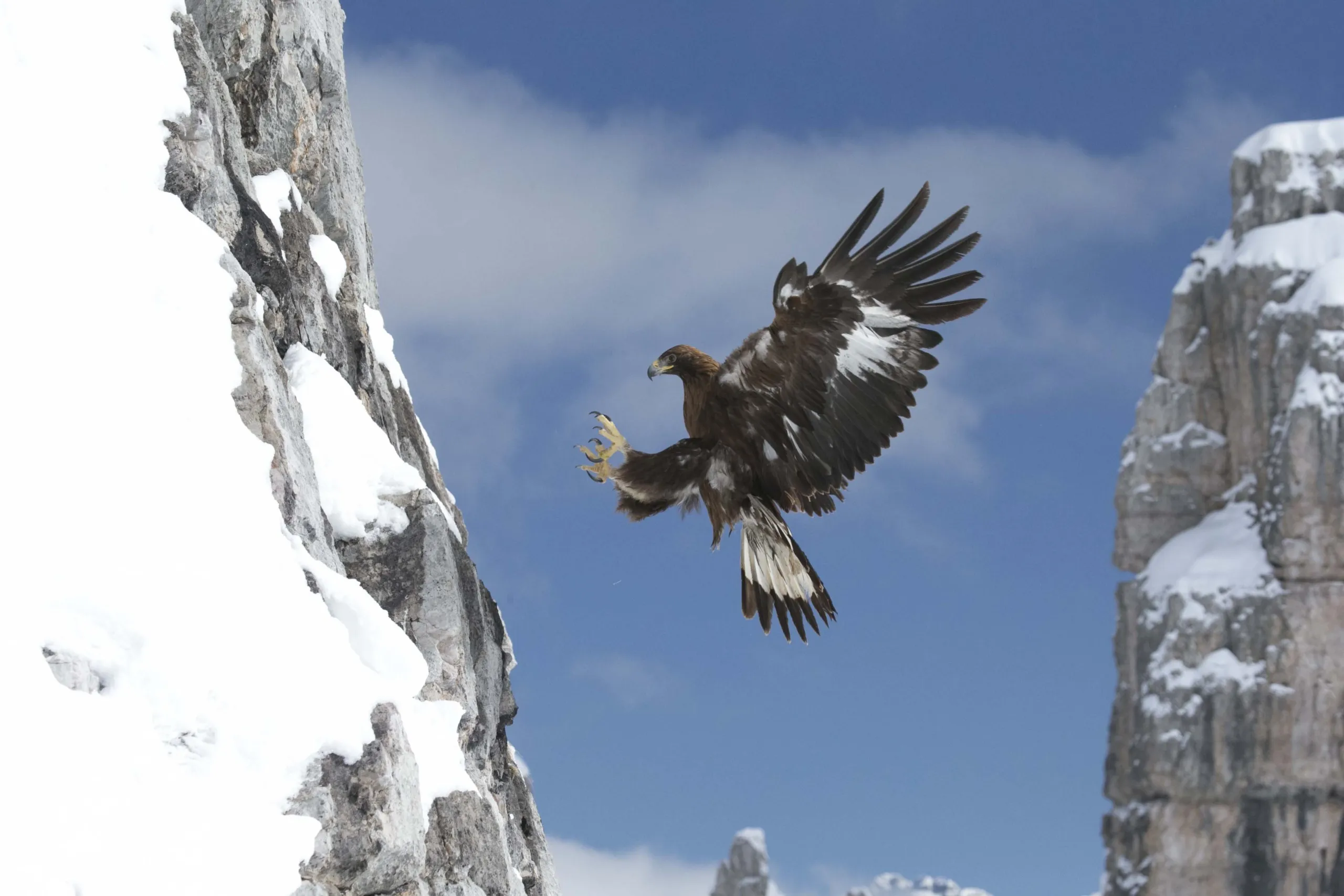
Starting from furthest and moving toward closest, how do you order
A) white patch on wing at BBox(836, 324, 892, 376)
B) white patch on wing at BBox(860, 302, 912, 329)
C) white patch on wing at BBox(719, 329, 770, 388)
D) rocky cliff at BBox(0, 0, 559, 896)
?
white patch on wing at BBox(719, 329, 770, 388) < white patch on wing at BBox(836, 324, 892, 376) < white patch on wing at BBox(860, 302, 912, 329) < rocky cliff at BBox(0, 0, 559, 896)

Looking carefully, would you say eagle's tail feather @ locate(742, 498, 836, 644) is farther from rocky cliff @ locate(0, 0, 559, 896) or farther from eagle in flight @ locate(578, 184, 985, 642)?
rocky cliff @ locate(0, 0, 559, 896)

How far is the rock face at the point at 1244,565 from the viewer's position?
54.9 meters

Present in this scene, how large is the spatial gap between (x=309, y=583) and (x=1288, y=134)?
64.9m

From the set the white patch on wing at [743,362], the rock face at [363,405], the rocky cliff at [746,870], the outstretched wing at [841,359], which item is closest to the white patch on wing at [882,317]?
the outstretched wing at [841,359]

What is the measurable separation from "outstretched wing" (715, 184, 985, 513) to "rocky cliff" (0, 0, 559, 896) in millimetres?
2458

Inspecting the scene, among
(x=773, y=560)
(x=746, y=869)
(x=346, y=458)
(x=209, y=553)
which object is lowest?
(x=209, y=553)

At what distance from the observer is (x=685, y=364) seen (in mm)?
10555

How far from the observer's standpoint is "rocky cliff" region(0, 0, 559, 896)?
5.35 meters

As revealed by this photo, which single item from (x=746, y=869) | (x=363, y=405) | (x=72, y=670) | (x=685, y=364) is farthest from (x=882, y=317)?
(x=746, y=869)

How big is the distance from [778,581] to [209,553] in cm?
596

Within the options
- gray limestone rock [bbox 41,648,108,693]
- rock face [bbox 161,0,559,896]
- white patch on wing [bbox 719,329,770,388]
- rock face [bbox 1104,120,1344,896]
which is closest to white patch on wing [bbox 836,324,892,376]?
white patch on wing [bbox 719,329,770,388]

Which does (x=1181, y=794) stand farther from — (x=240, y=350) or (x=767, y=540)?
(x=240, y=350)

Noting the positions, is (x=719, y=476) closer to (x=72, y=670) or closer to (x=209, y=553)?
A: (x=209, y=553)

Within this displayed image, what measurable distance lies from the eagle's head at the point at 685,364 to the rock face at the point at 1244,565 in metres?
51.1
